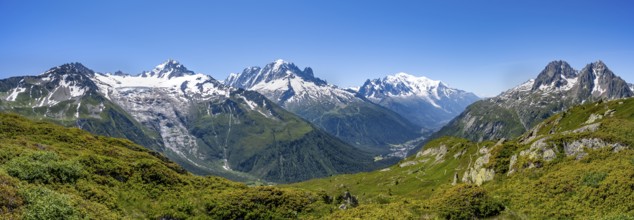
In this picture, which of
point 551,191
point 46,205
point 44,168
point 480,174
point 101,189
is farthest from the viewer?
point 480,174

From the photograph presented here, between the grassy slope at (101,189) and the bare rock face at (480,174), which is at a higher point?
the bare rock face at (480,174)

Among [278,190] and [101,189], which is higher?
[278,190]

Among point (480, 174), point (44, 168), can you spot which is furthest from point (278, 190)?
point (480, 174)

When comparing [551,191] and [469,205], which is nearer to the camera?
[551,191]

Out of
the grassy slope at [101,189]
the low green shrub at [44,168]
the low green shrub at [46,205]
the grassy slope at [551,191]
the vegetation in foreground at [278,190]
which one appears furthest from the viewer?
the grassy slope at [551,191]

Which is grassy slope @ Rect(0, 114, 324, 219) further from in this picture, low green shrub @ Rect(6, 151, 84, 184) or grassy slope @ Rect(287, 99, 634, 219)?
grassy slope @ Rect(287, 99, 634, 219)

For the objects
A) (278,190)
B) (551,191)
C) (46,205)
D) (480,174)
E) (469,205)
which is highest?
(480,174)

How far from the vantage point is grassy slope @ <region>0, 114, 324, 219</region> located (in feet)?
189

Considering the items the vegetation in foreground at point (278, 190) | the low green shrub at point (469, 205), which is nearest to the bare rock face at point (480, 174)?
the vegetation in foreground at point (278, 190)

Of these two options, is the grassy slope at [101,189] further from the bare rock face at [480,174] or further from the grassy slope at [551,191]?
the bare rock face at [480,174]

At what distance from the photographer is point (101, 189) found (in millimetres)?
76750

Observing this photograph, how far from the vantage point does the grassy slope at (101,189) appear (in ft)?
189

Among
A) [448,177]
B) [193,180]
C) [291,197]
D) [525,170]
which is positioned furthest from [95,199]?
[448,177]

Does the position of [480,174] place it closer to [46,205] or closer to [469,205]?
[469,205]
